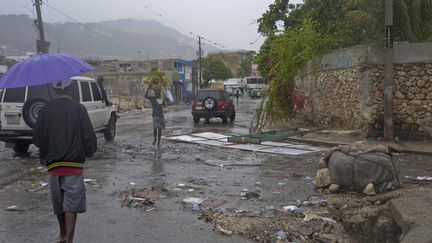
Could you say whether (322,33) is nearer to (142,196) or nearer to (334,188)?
(334,188)

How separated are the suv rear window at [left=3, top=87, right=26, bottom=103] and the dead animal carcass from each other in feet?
24.3

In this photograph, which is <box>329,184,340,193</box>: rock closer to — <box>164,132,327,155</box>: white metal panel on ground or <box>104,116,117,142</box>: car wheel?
<box>164,132,327,155</box>: white metal panel on ground

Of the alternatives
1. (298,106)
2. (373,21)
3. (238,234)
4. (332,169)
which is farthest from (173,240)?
(298,106)

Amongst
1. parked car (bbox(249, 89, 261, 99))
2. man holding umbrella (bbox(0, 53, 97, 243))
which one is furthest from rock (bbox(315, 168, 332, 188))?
parked car (bbox(249, 89, 261, 99))

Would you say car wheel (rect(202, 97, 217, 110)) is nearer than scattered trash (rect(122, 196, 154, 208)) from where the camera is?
No

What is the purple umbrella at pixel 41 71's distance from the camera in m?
5.08

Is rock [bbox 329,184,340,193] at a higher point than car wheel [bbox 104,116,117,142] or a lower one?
lower

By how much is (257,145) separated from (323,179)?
6.26 m

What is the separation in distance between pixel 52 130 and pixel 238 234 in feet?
7.74

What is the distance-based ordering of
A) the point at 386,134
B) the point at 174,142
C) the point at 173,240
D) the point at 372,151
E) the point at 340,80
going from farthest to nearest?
the point at 340,80, the point at 174,142, the point at 386,134, the point at 372,151, the point at 173,240

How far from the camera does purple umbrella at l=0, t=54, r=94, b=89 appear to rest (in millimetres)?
5078

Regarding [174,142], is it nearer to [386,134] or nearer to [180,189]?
[386,134]

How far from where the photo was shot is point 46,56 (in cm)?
538

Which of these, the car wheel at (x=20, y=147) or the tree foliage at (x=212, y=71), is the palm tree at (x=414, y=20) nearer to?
the car wheel at (x=20, y=147)
